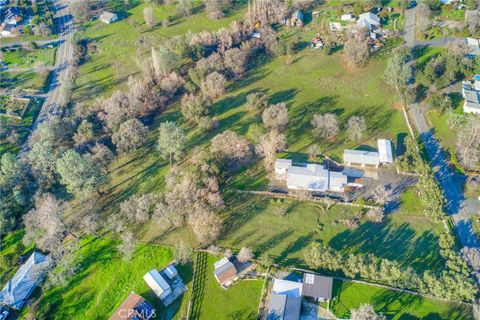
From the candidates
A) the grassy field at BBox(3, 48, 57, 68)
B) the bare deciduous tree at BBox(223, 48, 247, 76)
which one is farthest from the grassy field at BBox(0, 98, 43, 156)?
the bare deciduous tree at BBox(223, 48, 247, 76)

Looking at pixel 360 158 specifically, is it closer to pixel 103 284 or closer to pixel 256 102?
pixel 256 102

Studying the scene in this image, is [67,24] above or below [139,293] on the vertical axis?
above

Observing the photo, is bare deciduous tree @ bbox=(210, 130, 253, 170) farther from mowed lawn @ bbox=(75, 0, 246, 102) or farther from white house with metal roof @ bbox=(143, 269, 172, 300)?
mowed lawn @ bbox=(75, 0, 246, 102)

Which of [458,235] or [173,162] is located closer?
[458,235]

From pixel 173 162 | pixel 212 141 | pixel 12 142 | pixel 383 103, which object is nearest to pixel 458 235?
pixel 383 103

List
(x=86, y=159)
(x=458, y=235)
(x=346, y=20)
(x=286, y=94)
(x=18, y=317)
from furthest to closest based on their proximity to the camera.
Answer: (x=346, y=20) < (x=286, y=94) < (x=86, y=159) < (x=458, y=235) < (x=18, y=317)

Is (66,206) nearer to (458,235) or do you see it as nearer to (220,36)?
(220,36)

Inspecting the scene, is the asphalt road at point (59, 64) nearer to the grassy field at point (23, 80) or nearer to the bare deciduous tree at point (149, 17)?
the grassy field at point (23, 80)
